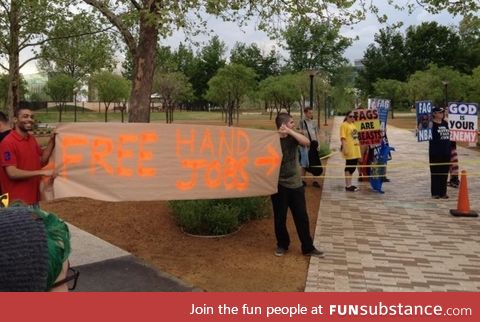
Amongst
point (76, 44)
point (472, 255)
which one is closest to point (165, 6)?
point (472, 255)

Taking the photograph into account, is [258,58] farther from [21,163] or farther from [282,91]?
[21,163]

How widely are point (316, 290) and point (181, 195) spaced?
1.81 m

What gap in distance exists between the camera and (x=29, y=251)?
153cm

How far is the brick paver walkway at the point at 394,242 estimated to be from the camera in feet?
17.9

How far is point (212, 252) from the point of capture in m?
6.38

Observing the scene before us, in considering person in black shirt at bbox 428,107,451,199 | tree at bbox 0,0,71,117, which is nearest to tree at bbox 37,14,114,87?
tree at bbox 0,0,71,117

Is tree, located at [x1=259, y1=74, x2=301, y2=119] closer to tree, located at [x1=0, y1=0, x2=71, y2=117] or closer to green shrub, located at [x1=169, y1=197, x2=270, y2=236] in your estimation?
tree, located at [x1=0, y1=0, x2=71, y2=117]

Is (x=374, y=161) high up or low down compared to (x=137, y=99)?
down

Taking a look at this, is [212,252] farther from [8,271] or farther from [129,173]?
[8,271]

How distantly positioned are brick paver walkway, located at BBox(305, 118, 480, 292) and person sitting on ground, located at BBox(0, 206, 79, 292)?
3.85 metres

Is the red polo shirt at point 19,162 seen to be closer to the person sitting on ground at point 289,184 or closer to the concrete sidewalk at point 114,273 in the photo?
the concrete sidewalk at point 114,273

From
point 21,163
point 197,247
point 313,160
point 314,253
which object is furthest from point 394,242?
point 21,163

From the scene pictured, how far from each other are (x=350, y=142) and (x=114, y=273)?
679cm

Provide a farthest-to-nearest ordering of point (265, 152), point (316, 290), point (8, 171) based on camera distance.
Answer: point (265, 152) → point (316, 290) → point (8, 171)
